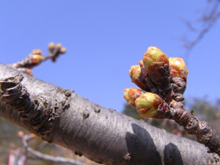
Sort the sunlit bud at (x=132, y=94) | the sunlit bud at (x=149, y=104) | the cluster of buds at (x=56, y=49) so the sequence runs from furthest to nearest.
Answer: the cluster of buds at (x=56, y=49) < the sunlit bud at (x=132, y=94) < the sunlit bud at (x=149, y=104)

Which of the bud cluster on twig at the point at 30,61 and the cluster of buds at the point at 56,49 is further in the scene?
the cluster of buds at the point at 56,49

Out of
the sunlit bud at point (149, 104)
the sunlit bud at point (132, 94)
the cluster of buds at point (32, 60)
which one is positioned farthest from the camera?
the cluster of buds at point (32, 60)

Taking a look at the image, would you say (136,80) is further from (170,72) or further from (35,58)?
(35,58)

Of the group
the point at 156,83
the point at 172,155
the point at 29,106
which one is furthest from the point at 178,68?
the point at 29,106

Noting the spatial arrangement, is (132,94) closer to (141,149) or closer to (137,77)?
(137,77)

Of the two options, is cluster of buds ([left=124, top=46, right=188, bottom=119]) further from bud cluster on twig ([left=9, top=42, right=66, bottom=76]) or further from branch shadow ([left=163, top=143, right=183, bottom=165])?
bud cluster on twig ([left=9, top=42, right=66, bottom=76])

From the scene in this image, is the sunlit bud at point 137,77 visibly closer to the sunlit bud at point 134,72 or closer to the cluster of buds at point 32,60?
the sunlit bud at point 134,72

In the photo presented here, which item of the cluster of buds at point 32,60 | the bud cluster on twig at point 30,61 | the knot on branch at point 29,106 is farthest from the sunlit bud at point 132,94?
the cluster of buds at point 32,60
